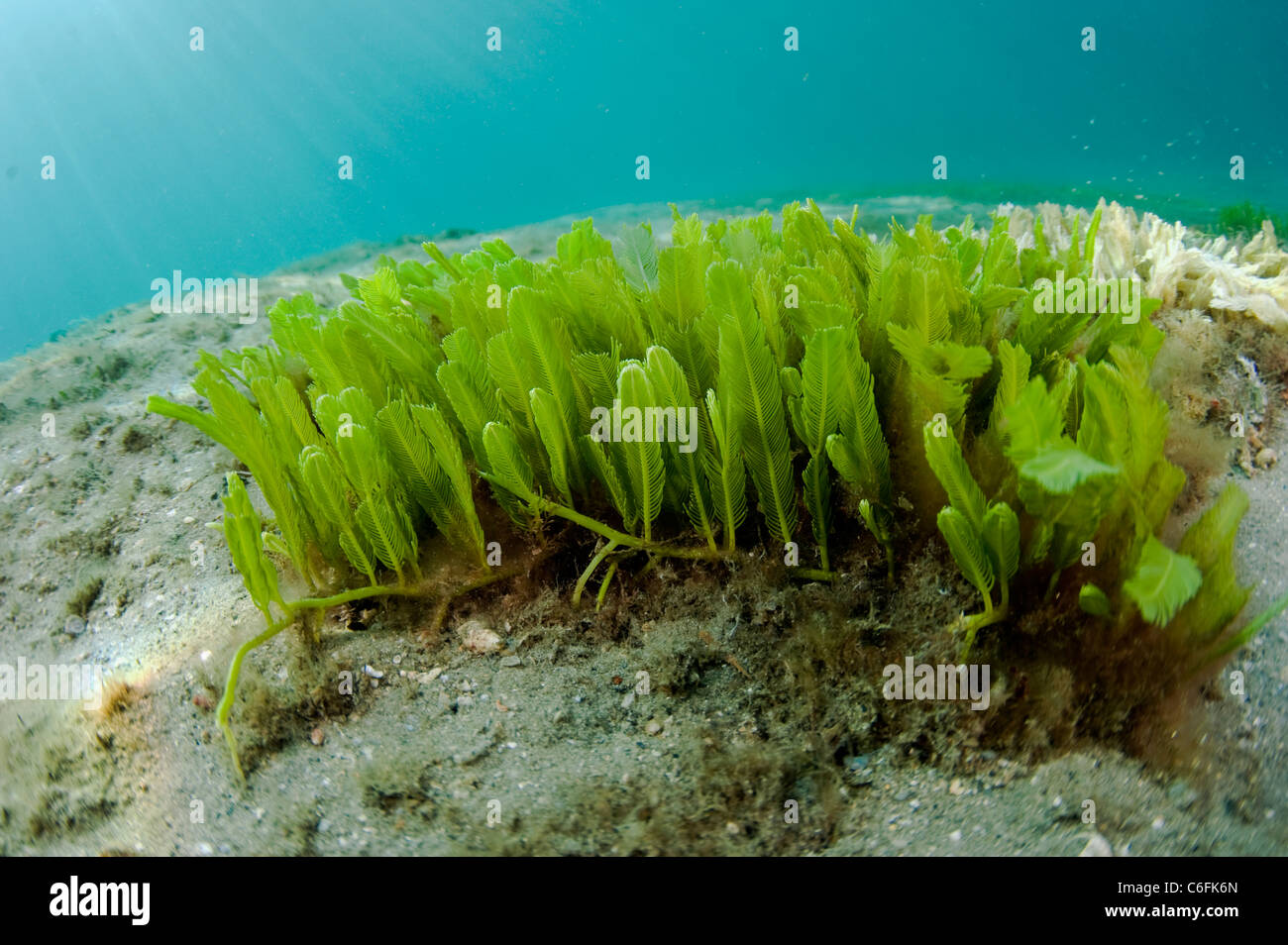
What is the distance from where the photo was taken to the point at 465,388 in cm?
219

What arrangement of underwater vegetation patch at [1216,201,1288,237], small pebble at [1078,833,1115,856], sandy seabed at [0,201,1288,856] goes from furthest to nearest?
underwater vegetation patch at [1216,201,1288,237], sandy seabed at [0,201,1288,856], small pebble at [1078,833,1115,856]

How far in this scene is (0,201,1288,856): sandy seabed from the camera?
1.58 meters

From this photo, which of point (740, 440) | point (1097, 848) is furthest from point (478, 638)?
point (1097, 848)

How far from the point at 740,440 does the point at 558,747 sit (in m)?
1.04

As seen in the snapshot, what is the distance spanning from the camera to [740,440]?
201 cm

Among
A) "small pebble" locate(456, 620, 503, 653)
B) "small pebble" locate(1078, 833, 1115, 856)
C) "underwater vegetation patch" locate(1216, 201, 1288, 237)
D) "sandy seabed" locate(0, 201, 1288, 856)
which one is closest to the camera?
"small pebble" locate(1078, 833, 1115, 856)

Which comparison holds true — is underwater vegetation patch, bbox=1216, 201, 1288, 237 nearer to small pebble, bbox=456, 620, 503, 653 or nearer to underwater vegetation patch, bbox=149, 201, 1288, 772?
underwater vegetation patch, bbox=149, 201, 1288, 772

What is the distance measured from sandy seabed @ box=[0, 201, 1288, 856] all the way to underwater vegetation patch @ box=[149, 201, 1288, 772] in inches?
7.5

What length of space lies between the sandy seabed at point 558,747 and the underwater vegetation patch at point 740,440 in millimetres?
191

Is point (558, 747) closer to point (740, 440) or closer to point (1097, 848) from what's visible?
point (740, 440)

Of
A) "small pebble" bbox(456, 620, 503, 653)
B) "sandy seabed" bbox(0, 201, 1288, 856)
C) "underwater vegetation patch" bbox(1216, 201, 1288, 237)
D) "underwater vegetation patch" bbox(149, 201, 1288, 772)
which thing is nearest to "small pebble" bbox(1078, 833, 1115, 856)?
"sandy seabed" bbox(0, 201, 1288, 856)

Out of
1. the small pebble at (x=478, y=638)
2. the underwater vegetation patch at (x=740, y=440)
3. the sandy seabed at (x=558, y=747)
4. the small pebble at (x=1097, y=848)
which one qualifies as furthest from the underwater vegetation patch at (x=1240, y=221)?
the small pebble at (x=478, y=638)
